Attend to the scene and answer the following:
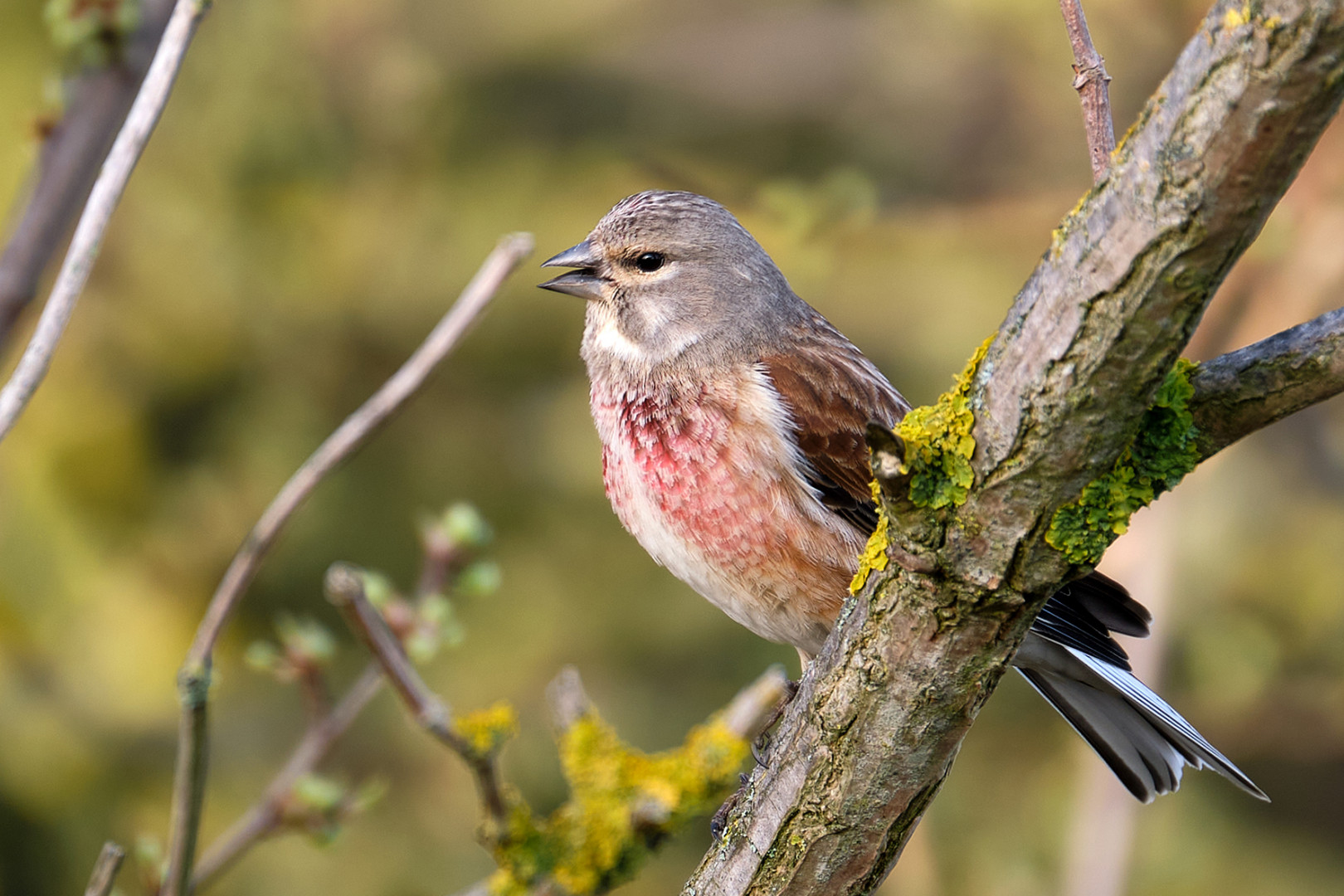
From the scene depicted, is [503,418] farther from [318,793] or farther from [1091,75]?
[1091,75]

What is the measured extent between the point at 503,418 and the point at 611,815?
2991 mm

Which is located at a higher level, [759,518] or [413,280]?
[413,280]

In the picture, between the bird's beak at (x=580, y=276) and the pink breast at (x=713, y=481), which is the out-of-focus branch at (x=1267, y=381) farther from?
the bird's beak at (x=580, y=276)

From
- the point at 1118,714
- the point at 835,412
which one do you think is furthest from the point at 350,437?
the point at 1118,714

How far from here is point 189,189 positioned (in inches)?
220

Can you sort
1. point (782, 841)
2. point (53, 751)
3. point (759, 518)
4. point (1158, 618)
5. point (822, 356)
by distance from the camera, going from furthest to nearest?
point (53, 751) < point (1158, 618) < point (822, 356) < point (759, 518) < point (782, 841)

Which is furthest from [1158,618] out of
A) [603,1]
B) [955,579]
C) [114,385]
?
[114,385]

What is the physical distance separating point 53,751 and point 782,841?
3906mm

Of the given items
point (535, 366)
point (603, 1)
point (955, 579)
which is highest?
point (603, 1)

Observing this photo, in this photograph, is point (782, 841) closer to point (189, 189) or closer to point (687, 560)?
point (687, 560)

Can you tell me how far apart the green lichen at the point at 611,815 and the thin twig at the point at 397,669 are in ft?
0.89

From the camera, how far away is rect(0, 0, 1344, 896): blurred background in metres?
Result: 5.26

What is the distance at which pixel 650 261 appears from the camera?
3.60m

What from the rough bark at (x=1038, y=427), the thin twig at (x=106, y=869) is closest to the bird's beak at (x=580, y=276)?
the rough bark at (x=1038, y=427)
